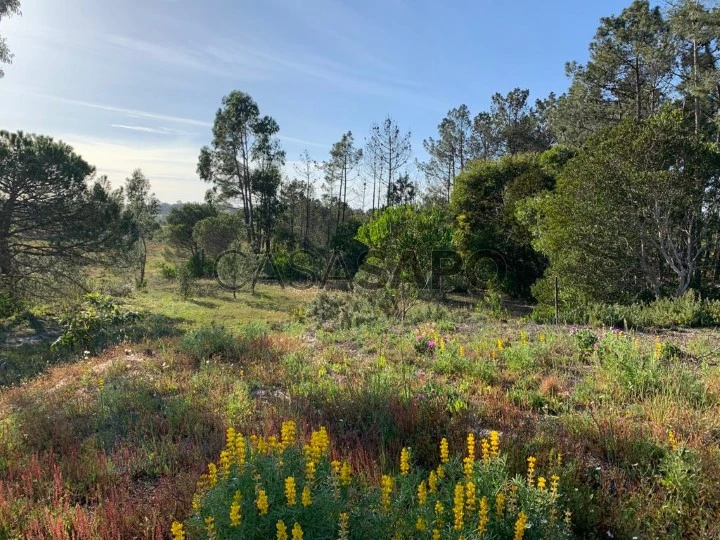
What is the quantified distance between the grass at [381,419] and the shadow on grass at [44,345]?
7.73 feet

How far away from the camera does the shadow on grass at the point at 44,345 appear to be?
8.54m

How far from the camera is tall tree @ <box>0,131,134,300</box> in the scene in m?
11.7

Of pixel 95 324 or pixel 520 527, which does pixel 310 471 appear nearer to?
pixel 520 527

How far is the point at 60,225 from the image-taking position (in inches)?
502

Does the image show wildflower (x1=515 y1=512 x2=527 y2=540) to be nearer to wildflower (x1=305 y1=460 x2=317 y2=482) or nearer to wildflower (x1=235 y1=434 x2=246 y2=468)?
wildflower (x1=305 y1=460 x2=317 y2=482)

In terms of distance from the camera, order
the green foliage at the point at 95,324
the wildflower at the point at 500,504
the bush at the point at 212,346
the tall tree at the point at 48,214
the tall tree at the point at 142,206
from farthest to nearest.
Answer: the tall tree at the point at 142,206 < the tall tree at the point at 48,214 < the green foliage at the point at 95,324 < the bush at the point at 212,346 < the wildflower at the point at 500,504

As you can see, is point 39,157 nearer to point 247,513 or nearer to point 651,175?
point 247,513

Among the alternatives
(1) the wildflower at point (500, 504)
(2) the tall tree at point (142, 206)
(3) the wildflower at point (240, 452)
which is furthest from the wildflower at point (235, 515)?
(2) the tall tree at point (142, 206)

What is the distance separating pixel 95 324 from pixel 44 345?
198 centimetres

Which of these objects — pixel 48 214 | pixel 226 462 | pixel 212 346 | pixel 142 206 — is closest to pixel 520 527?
pixel 226 462

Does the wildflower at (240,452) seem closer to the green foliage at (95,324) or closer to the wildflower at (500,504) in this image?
the wildflower at (500,504)

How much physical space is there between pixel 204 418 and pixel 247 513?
2163 millimetres

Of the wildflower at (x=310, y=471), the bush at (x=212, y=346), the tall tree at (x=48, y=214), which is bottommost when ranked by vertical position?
the bush at (x=212, y=346)

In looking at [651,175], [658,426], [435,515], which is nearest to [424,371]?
[658,426]
